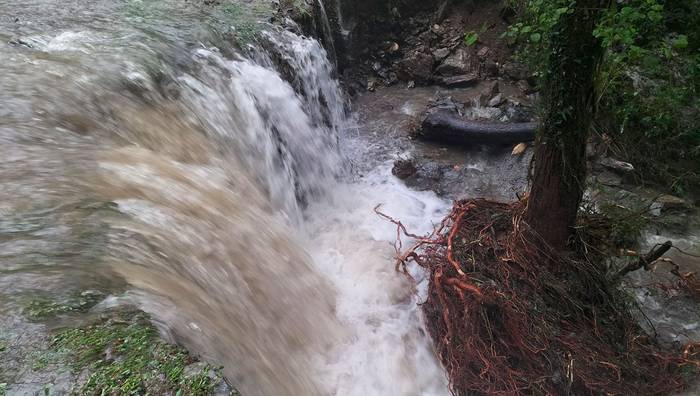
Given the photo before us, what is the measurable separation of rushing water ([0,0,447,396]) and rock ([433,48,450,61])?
309 cm

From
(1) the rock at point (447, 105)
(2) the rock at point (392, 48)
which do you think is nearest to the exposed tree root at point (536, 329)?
(1) the rock at point (447, 105)

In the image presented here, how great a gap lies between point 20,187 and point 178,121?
1476mm

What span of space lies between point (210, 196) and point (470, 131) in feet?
13.7

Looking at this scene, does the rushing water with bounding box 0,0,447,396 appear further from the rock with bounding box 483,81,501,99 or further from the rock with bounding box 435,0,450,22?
the rock with bounding box 435,0,450,22

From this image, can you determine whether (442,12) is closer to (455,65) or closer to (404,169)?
(455,65)

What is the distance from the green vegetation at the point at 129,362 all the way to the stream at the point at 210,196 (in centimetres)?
15

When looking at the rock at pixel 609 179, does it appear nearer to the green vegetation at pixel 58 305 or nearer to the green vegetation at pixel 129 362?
the green vegetation at pixel 129 362

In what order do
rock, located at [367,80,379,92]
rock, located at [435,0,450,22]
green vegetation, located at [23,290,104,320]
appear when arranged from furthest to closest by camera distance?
rock, located at [435,0,450,22]
rock, located at [367,80,379,92]
green vegetation, located at [23,290,104,320]

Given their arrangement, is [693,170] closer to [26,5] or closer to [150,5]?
[150,5]

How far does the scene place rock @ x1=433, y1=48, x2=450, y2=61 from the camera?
27.6ft

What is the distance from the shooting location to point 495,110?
7125 millimetres

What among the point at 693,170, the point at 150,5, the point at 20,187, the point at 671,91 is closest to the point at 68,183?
the point at 20,187

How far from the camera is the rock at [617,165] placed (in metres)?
5.52

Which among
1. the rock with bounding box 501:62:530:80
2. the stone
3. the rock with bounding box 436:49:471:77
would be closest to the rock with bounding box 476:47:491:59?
the rock with bounding box 436:49:471:77
